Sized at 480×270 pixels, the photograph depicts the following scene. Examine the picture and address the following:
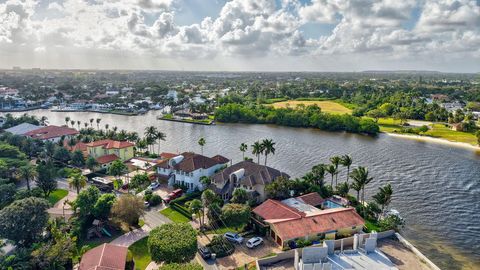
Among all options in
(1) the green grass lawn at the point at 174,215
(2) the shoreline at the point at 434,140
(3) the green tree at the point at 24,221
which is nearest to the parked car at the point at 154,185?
(1) the green grass lawn at the point at 174,215

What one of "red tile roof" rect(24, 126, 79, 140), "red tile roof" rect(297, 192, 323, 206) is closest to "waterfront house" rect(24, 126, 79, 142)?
"red tile roof" rect(24, 126, 79, 140)

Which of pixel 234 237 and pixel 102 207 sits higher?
pixel 102 207

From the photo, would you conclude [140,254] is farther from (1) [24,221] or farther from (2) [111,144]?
(2) [111,144]

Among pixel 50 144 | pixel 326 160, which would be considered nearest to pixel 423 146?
pixel 326 160

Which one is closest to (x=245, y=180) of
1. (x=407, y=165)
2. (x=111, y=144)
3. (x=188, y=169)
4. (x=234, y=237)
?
(x=188, y=169)

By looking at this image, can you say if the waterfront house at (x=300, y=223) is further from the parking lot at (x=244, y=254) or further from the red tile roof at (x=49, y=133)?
the red tile roof at (x=49, y=133)

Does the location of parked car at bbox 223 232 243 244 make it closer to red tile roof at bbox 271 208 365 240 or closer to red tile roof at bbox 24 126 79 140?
red tile roof at bbox 271 208 365 240

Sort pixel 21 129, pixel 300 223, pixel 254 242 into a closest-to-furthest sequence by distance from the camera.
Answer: pixel 254 242 → pixel 300 223 → pixel 21 129

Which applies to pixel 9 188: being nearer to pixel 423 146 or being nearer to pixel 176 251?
pixel 176 251
